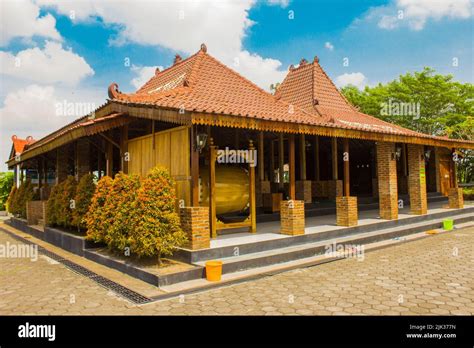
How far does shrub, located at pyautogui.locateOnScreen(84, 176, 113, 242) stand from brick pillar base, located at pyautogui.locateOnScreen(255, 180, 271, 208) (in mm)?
6046

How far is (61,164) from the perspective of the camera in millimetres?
15375

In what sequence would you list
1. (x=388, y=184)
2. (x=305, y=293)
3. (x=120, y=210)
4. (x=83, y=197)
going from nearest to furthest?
(x=305, y=293), (x=120, y=210), (x=83, y=197), (x=388, y=184)

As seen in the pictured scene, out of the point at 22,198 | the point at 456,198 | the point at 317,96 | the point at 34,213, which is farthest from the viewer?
the point at 22,198

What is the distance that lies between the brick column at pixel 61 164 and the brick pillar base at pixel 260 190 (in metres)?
8.10

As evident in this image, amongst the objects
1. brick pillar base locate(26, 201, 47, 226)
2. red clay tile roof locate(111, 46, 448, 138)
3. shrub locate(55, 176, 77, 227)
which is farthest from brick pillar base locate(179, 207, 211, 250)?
brick pillar base locate(26, 201, 47, 226)

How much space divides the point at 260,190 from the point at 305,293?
813 centimetres

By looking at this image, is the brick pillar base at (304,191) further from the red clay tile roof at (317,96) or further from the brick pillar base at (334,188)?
the red clay tile roof at (317,96)

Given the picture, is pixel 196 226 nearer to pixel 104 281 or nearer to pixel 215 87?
pixel 104 281

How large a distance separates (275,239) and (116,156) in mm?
10175

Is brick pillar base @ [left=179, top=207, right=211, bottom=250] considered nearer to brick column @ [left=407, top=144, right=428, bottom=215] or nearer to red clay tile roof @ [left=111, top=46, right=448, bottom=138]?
red clay tile roof @ [left=111, top=46, right=448, bottom=138]

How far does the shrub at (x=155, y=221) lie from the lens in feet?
23.4
